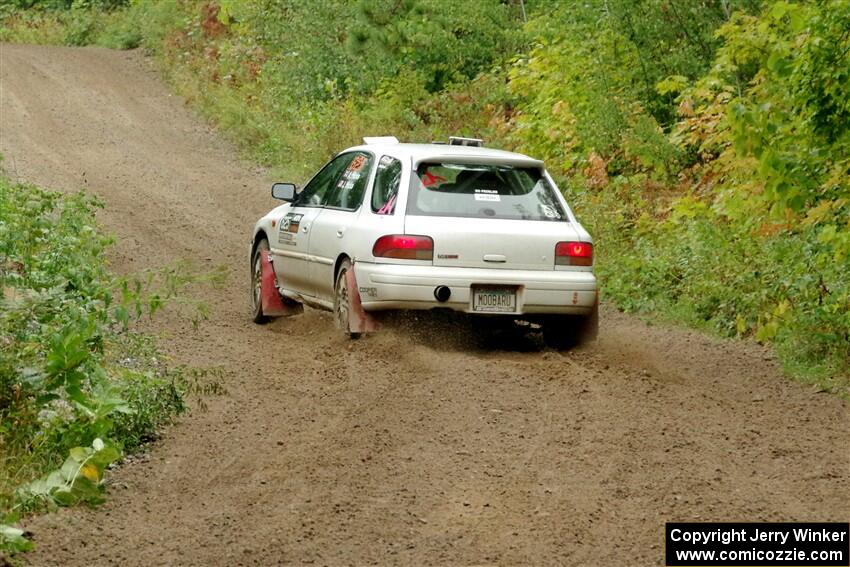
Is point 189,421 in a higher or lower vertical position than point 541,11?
lower

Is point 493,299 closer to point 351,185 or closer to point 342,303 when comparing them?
point 342,303

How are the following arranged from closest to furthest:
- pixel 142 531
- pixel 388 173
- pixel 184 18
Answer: pixel 142 531, pixel 388 173, pixel 184 18

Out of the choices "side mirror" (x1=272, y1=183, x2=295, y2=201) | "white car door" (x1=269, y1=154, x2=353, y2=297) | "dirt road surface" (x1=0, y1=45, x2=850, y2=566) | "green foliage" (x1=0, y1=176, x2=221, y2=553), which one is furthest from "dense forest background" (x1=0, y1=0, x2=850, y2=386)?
"green foliage" (x1=0, y1=176, x2=221, y2=553)

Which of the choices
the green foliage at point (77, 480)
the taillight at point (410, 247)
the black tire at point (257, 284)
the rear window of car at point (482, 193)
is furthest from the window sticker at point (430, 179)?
the green foliage at point (77, 480)

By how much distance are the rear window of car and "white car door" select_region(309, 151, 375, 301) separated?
0.63 m

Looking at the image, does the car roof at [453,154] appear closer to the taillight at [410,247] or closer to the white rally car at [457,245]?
the white rally car at [457,245]

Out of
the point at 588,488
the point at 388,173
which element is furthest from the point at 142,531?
the point at 388,173

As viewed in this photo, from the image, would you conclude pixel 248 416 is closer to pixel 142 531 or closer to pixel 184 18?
pixel 142 531

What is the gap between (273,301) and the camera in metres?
12.5

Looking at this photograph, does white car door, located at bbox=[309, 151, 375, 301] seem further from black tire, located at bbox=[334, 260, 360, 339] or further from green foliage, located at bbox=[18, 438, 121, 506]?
green foliage, located at bbox=[18, 438, 121, 506]

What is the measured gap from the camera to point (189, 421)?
842 centimetres

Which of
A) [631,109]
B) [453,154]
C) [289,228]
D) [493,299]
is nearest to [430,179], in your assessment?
[453,154]

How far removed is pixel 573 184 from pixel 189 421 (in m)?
10.5

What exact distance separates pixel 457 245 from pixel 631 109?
8448 millimetres
